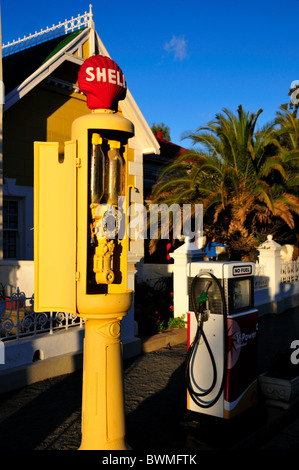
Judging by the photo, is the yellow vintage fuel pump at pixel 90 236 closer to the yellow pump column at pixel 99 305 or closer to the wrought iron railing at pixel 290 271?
the yellow pump column at pixel 99 305

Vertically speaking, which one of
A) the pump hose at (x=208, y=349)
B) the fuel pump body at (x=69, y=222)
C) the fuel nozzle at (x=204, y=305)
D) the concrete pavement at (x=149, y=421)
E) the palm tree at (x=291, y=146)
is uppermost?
the palm tree at (x=291, y=146)

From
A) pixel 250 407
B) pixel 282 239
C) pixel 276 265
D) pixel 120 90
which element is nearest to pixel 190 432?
pixel 250 407

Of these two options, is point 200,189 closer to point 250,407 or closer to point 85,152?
point 250,407

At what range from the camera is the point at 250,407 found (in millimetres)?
4875

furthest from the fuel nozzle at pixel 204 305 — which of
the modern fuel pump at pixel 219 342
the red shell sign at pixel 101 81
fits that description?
the red shell sign at pixel 101 81

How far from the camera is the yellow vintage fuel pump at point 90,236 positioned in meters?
3.48

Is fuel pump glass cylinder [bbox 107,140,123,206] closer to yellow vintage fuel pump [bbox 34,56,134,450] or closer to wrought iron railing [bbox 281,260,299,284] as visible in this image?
yellow vintage fuel pump [bbox 34,56,134,450]

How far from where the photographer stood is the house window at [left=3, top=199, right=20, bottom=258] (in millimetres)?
10242

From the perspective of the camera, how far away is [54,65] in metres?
10.4

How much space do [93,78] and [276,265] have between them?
9813 mm

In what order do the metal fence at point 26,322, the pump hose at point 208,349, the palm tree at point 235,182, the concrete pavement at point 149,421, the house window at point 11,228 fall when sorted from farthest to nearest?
the palm tree at point 235,182, the house window at point 11,228, the metal fence at point 26,322, the pump hose at point 208,349, the concrete pavement at point 149,421

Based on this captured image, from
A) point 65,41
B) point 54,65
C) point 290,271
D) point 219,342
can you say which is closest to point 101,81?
point 219,342

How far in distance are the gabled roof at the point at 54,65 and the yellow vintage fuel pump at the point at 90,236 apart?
6.52 m

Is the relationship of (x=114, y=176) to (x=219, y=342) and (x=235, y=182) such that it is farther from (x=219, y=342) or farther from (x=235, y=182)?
(x=235, y=182)
